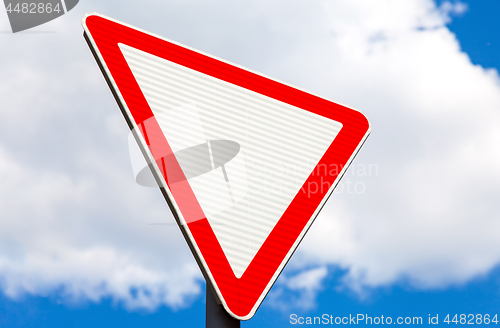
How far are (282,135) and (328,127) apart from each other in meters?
0.21

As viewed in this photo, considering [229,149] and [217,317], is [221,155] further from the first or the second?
[217,317]

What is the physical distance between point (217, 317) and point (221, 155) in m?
0.39

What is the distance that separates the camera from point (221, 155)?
45.6 inches

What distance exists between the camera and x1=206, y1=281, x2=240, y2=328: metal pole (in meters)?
1.15

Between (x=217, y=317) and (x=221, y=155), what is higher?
(x=221, y=155)

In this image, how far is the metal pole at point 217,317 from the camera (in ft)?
3.76

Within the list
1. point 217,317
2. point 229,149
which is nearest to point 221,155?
point 229,149

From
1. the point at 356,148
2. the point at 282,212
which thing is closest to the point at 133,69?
the point at 282,212

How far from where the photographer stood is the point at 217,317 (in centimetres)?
115

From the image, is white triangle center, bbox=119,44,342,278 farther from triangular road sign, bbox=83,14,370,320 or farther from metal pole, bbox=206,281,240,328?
metal pole, bbox=206,281,240,328

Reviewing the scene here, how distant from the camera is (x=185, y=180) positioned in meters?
1.10

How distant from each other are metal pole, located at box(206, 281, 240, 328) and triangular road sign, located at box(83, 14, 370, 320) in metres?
0.07

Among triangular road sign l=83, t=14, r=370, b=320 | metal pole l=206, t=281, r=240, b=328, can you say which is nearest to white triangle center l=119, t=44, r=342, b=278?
triangular road sign l=83, t=14, r=370, b=320

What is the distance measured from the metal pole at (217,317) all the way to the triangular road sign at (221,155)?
0.07 metres
